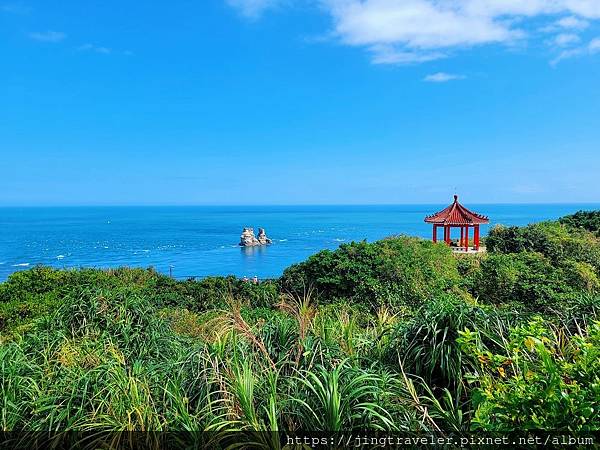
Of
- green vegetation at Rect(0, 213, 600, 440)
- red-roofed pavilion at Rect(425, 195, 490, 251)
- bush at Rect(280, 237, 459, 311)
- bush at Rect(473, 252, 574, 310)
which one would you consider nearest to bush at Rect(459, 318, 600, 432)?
green vegetation at Rect(0, 213, 600, 440)

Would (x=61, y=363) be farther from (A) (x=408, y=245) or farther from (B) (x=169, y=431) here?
(A) (x=408, y=245)

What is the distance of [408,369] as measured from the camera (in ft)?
10.2

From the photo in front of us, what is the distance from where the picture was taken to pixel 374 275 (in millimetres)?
11633

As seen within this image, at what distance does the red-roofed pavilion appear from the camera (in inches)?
837

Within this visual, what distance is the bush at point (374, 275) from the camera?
11117 mm

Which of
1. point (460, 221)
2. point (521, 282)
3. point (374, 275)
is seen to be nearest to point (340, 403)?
point (521, 282)

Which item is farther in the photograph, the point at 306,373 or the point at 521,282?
the point at 521,282

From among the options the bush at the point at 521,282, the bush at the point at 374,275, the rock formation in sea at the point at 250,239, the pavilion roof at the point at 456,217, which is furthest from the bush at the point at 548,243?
the rock formation in sea at the point at 250,239

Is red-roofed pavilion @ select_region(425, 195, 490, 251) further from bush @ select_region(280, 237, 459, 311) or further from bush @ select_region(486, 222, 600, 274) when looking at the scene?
bush @ select_region(280, 237, 459, 311)

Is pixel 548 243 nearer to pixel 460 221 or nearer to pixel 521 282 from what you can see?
pixel 460 221

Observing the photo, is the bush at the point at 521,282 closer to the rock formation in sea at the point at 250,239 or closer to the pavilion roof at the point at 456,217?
the pavilion roof at the point at 456,217

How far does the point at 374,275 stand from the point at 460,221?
11638 millimetres

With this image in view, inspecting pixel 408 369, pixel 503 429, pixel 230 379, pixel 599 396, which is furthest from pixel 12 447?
pixel 599 396

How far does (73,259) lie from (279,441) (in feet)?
168
